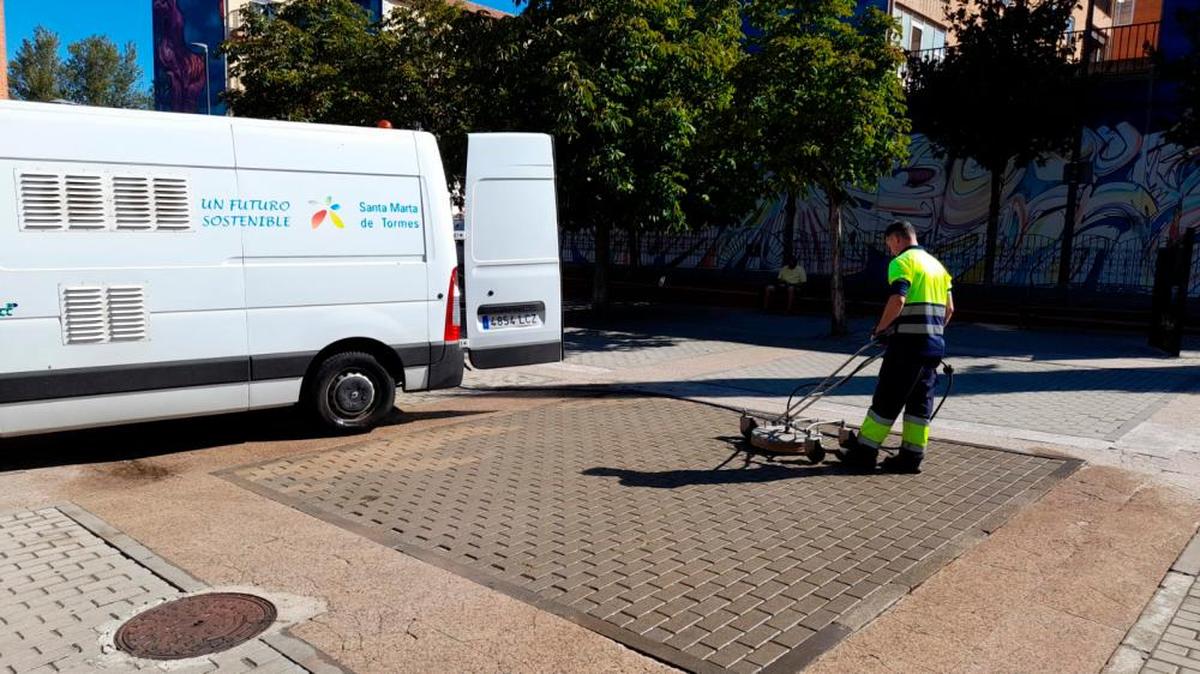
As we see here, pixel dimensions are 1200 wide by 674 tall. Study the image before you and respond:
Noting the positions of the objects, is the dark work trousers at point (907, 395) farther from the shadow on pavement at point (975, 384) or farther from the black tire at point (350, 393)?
the black tire at point (350, 393)

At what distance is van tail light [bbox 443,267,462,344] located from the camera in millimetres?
7996

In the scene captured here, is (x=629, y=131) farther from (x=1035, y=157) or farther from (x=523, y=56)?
(x=1035, y=157)

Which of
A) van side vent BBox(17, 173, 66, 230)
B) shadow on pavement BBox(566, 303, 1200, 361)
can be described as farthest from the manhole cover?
shadow on pavement BBox(566, 303, 1200, 361)

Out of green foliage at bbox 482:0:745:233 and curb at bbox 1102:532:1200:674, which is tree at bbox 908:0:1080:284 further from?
curb at bbox 1102:532:1200:674

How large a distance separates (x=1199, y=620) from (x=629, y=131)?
12.1 meters

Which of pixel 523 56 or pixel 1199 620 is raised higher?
pixel 523 56

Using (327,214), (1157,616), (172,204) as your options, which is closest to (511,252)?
(327,214)

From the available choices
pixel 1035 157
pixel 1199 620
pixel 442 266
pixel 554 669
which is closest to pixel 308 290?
pixel 442 266

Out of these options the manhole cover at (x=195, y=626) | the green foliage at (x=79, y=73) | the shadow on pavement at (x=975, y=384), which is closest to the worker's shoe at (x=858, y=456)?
the shadow on pavement at (x=975, y=384)

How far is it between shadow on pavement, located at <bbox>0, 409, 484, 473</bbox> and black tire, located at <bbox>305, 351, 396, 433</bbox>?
18 cm

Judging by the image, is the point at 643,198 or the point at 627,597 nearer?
the point at 627,597

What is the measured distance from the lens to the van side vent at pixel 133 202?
6.47m

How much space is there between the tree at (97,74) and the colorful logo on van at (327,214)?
5676 centimetres

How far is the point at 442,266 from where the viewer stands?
795 cm
